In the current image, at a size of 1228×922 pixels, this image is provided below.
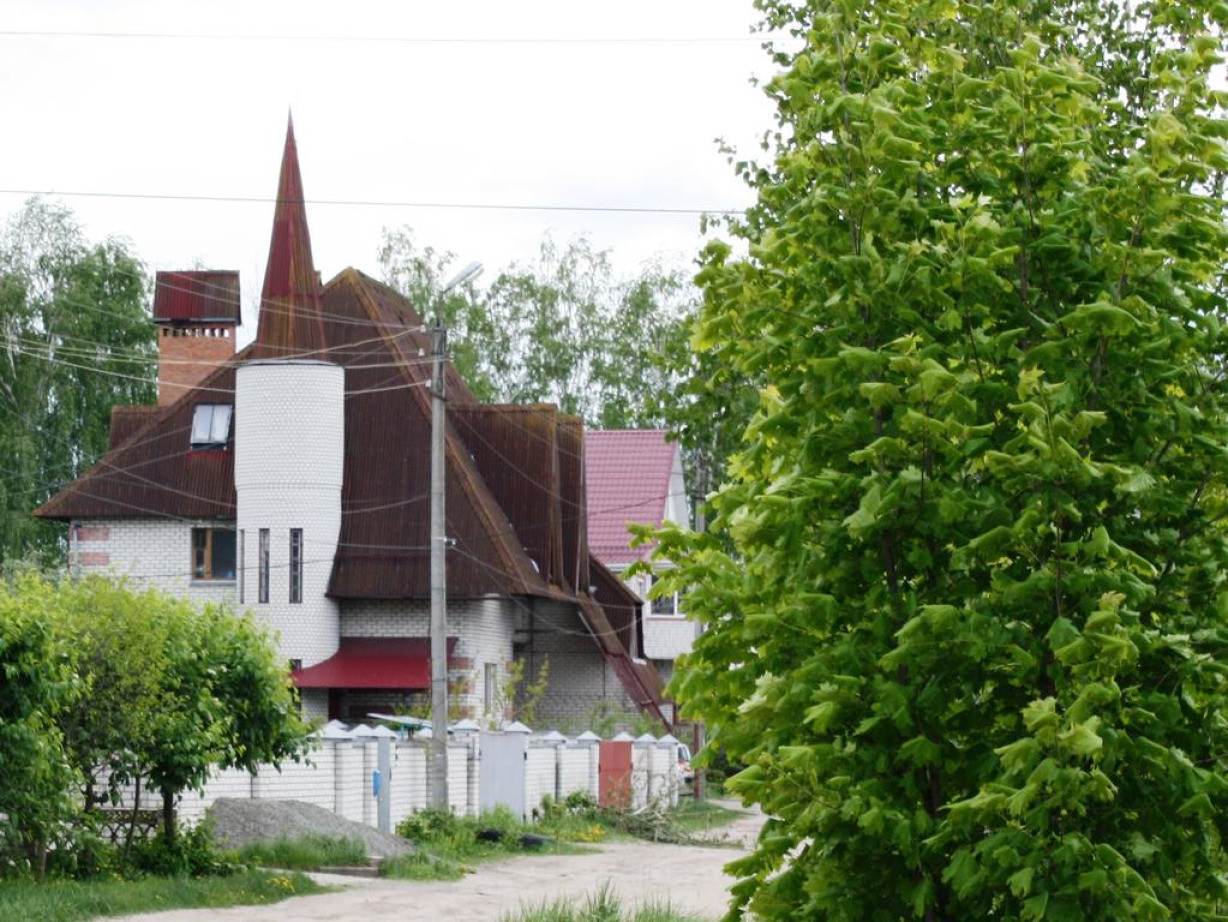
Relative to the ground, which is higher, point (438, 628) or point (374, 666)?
point (438, 628)

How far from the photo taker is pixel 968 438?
7.20m

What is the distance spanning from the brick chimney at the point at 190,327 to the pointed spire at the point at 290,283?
621 centimetres

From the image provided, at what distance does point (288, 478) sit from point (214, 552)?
3.82 m

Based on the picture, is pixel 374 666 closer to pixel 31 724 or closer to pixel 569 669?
pixel 569 669

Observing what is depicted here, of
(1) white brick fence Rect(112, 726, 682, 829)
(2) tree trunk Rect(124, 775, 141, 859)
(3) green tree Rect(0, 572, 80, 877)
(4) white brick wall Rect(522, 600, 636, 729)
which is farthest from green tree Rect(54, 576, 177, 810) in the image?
(4) white brick wall Rect(522, 600, 636, 729)

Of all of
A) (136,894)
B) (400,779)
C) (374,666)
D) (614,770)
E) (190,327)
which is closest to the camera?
(136,894)

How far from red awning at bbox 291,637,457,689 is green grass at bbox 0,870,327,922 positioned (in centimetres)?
1870

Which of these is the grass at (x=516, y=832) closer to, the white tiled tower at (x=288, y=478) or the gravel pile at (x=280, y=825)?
the gravel pile at (x=280, y=825)

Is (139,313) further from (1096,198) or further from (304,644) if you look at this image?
(1096,198)

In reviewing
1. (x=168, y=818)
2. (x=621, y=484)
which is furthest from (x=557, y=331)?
(x=168, y=818)

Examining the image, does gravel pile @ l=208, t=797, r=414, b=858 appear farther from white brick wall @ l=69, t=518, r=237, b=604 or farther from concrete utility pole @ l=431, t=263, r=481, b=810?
white brick wall @ l=69, t=518, r=237, b=604

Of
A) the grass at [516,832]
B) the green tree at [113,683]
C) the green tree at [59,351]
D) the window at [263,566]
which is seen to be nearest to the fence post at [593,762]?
the grass at [516,832]

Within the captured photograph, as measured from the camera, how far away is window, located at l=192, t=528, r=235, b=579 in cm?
4316

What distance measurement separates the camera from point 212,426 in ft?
142
